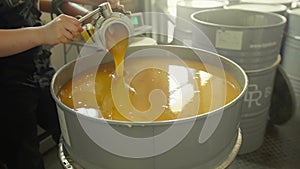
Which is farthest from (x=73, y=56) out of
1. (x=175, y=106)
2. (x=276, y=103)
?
(x=175, y=106)

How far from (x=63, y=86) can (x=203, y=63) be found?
22.5 inches

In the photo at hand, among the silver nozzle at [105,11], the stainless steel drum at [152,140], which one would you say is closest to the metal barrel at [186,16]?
the silver nozzle at [105,11]

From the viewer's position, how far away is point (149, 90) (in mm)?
1204

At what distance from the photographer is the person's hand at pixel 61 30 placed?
1067mm

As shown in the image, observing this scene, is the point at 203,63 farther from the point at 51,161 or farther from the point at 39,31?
the point at 51,161

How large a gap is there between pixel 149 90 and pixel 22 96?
2.03 ft

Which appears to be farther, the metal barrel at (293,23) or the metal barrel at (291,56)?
the metal barrel at (291,56)

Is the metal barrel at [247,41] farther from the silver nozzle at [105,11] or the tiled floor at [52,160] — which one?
the tiled floor at [52,160]

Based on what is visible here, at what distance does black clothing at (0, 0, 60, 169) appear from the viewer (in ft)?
4.64

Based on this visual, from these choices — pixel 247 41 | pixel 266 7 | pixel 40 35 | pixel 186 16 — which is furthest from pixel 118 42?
pixel 266 7

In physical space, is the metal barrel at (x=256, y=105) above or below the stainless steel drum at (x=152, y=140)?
below

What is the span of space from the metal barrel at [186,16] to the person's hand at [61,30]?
1178mm

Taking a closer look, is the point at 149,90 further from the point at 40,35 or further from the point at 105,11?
the point at 40,35

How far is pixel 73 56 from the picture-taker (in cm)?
268
